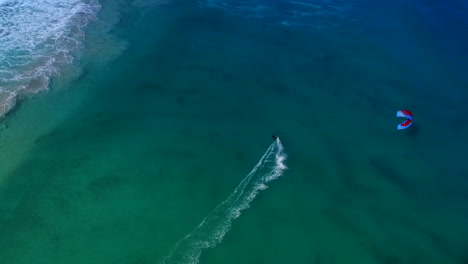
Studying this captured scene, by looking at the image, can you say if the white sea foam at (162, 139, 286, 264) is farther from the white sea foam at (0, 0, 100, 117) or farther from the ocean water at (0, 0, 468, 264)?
the white sea foam at (0, 0, 100, 117)

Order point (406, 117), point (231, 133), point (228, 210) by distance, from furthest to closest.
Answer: point (406, 117) → point (231, 133) → point (228, 210)

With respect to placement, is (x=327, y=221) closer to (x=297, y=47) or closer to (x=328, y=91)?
(x=328, y=91)

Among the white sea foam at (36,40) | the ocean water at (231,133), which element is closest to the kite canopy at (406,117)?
the ocean water at (231,133)

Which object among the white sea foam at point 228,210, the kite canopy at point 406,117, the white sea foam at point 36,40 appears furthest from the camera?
the white sea foam at point 36,40

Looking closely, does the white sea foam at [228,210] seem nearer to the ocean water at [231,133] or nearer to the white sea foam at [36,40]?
the ocean water at [231,133]

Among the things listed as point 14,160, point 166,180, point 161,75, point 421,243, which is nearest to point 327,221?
point 421,243

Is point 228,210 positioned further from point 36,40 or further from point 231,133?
point 36,40

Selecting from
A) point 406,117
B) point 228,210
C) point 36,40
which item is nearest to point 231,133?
point 228,210
